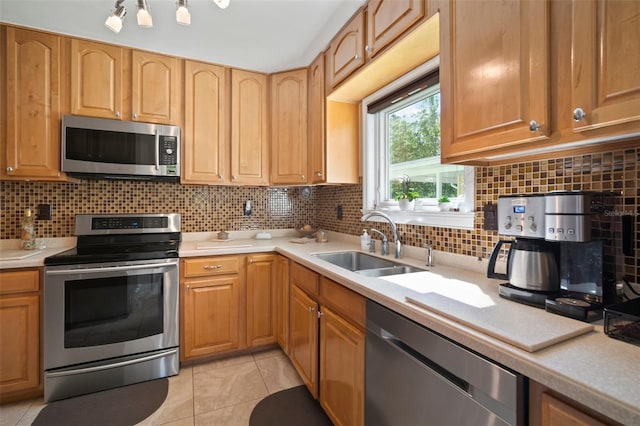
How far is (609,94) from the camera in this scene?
0.76 m

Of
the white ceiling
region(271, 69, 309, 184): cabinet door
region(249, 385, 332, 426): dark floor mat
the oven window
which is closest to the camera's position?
region(249, 385, 332, 426): dark floor mat

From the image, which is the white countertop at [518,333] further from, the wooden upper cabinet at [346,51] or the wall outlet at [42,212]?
the wall outlet at [42,212]

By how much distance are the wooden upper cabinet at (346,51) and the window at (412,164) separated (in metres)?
0.31

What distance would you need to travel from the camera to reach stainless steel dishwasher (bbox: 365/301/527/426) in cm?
74

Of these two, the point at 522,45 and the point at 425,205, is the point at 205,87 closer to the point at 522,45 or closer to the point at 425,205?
the point at 425,205

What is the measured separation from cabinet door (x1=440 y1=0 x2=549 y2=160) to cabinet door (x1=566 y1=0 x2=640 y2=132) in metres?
0.08

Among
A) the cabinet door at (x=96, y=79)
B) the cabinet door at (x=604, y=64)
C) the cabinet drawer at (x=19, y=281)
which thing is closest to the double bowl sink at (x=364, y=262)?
the cabinet door at (x=604, y=64)

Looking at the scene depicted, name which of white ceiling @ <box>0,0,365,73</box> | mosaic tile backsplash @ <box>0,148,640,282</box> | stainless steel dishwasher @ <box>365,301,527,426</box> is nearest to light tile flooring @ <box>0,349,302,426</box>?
stainless steel dishwasher @ <box>365,301,527,426</box>

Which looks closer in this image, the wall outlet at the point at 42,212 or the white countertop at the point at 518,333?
the white countertop at the point at 518,333

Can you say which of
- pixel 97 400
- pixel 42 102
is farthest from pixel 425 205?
pixel 42 102

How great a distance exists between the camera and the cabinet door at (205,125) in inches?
97.2

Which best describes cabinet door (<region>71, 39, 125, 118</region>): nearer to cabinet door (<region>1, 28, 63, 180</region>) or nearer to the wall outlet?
cabinet door (<region>1, 28, 63, 180</region>)

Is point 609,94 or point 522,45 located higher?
point 522,45

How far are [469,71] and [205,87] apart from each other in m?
2.12
